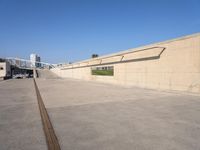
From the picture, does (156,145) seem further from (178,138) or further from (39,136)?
(39,136)

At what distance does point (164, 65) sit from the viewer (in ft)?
55.6

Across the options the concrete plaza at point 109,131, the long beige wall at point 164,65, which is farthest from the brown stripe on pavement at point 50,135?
the long beige wall at point 164,65

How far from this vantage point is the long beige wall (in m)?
14.0

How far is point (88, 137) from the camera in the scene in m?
5.18

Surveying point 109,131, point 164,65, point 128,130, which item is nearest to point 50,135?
point 109,131

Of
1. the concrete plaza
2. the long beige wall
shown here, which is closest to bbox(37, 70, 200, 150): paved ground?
the concrete plaza

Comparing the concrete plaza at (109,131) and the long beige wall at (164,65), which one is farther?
the long beige wall at (164,65)

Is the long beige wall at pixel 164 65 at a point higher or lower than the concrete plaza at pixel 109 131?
higher

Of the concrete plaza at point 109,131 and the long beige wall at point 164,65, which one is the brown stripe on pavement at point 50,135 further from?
the long beige wall at point 164,65

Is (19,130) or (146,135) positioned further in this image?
(19,130)

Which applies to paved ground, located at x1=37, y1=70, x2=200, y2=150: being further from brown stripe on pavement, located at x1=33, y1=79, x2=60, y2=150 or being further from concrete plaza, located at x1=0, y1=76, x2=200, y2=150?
brown stripe on pavement, located at x1=33, y1=79, x2=60, y2=150

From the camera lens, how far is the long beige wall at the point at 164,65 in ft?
46.1

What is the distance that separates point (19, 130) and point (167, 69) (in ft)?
43.6

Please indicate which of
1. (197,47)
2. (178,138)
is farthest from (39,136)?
(197,47)
